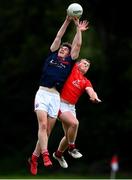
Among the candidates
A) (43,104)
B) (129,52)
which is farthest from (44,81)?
(129,52)

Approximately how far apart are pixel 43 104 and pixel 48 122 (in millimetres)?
395

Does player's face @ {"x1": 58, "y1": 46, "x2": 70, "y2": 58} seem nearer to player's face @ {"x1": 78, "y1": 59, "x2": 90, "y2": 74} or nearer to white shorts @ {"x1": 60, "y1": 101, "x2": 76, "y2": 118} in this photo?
player's face @ {"x1": 78, "y1": 59, "x2": 90, "y2": 74}

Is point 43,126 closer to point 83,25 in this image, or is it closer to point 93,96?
point 93,96

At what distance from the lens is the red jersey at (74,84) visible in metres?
19.2

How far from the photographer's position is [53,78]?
19.0 meters

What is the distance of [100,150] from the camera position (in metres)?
46.1

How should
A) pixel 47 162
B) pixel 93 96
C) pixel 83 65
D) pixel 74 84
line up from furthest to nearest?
pixel 83 65
pixel 74 84
pixel 93 96
pixel 47 162

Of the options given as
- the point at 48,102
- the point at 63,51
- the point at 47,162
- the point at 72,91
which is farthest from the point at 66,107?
the point at 47,162

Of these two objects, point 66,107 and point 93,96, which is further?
point 66,107

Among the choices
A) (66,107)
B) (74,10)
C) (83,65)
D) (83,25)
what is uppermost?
(74,10)

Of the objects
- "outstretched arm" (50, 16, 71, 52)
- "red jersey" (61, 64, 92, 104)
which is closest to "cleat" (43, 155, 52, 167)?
"red jersey" (61, 64, 92, 104)

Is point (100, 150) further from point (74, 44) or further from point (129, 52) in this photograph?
point (74, 44)

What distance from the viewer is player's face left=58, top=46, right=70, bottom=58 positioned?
19.1 m

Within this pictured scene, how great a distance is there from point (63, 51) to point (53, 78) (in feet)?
1.96
